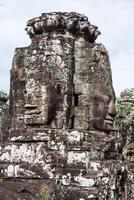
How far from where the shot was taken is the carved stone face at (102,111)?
897 cm

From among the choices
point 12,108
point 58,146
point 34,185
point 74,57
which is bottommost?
point 34,185

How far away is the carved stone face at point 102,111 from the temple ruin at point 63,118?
0.05 feet

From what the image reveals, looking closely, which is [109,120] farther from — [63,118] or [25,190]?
[25,190]

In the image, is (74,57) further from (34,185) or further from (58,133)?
(34,185)

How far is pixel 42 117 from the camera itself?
867 cm

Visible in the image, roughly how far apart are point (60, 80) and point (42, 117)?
2.19 ft

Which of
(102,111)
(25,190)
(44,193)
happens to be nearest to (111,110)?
(102,111)

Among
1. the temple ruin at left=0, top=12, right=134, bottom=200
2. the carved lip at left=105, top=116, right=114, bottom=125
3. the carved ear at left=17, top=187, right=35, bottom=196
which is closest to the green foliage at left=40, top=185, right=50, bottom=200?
the temple ruin at left=0, top=12, right=134, bottom=200

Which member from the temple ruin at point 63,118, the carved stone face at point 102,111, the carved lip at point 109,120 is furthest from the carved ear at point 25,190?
the carved lip at point 109,120

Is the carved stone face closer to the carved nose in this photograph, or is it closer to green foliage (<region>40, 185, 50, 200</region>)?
the carved nose

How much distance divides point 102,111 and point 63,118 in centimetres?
69

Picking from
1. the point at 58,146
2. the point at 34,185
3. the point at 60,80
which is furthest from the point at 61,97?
the point at 34,185

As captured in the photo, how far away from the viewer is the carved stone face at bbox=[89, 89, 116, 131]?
29.4 ft

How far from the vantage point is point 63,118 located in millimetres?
8742
